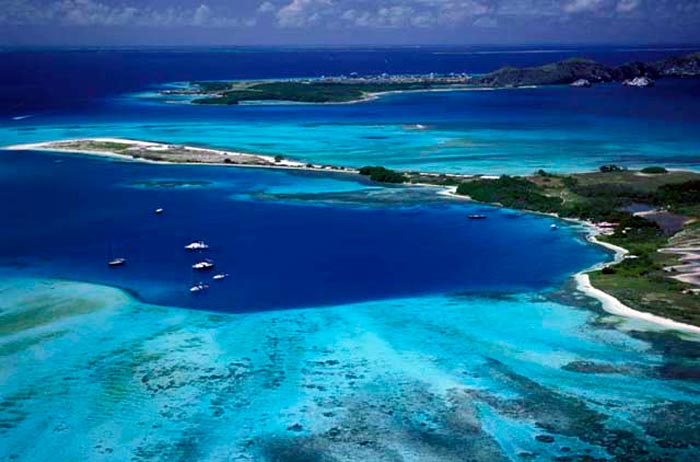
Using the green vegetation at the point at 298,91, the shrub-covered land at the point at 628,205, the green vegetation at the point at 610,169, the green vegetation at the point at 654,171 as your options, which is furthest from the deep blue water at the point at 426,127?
the shrub-covered land at the point at 628,205

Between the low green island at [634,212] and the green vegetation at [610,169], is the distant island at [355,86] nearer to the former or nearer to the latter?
the low green island at [634,212]

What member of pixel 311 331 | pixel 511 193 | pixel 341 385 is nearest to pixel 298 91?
pixel 511 193

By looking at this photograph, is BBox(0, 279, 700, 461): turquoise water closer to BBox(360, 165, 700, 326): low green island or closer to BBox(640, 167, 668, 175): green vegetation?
BBox(360, 165, 700, 326): low green island

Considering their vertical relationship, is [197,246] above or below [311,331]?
above

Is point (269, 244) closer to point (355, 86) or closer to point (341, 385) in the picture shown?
point (341, 385)

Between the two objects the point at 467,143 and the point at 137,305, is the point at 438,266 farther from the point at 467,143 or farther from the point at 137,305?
the point at 467,143
